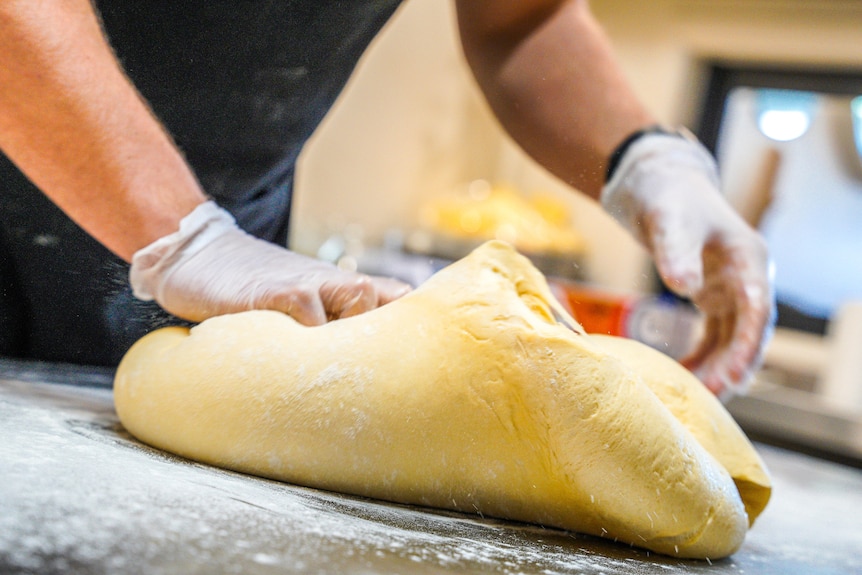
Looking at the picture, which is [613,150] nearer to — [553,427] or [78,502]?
[553,427]

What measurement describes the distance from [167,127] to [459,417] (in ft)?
1.06

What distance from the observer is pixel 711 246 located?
110 centimetres

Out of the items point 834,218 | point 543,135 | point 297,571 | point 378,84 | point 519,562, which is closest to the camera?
point 297,571

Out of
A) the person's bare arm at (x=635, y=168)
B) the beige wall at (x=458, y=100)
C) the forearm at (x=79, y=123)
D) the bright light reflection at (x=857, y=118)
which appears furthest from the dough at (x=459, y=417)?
the bright light reflection at (x=857, y=118)

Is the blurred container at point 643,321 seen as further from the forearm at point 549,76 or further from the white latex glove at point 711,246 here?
the forearm at point 549,76

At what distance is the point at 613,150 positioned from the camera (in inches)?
45.1

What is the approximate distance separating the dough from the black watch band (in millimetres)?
528

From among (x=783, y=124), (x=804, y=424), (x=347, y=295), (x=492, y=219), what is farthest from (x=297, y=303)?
(x=783, y=124)

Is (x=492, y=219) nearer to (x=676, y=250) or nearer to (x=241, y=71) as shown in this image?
(x=676, y=250)

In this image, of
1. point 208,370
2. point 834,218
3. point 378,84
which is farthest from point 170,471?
point 834,218

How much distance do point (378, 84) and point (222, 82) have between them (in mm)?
2282

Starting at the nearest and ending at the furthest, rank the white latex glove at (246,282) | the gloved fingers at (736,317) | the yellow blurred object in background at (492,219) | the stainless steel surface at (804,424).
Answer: the white latex glove at (246,282) < the gloved fingers at (736,317) < the stainless steel surface at (804,424) < the yellow blurred object in background at (492,219)

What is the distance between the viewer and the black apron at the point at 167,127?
0.57 m

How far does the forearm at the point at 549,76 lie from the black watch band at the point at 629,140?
0.03 ft
